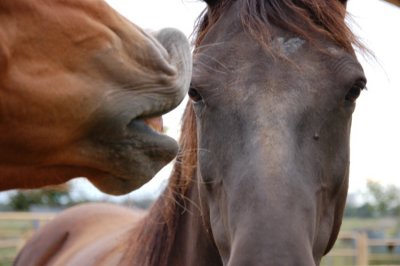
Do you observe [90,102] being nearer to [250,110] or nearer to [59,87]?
[59,87]

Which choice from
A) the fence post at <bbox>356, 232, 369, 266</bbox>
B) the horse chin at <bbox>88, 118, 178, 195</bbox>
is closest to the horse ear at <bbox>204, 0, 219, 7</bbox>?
the horse chin at <bbox>88, 118, 178, 195</bbox>

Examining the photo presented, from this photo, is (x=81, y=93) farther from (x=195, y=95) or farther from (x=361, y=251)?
(x=361, y=251)

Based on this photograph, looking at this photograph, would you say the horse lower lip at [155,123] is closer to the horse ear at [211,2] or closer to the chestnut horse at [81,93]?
the chestnut horse at [81,93]

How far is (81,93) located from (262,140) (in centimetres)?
77

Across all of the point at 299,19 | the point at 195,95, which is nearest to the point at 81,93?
the point at 195,95

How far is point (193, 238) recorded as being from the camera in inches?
101

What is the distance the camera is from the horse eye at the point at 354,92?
2.33m

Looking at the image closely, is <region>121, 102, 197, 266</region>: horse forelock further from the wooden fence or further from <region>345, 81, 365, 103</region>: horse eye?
the wooden fence

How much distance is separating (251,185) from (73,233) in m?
2.64

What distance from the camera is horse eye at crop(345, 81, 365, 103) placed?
2.33 metres

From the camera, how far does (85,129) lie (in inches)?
63.0

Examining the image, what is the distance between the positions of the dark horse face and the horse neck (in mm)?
102

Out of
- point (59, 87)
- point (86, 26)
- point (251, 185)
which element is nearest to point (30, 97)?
point (59, 87)

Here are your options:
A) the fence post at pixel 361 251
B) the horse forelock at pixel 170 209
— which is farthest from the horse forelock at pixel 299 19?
the fence post at pixel 361 251
